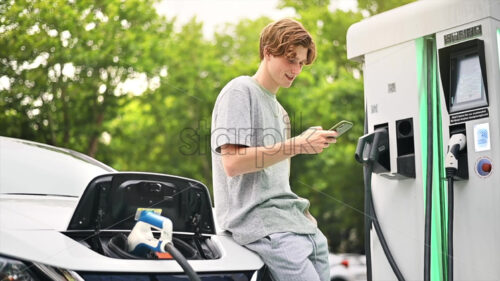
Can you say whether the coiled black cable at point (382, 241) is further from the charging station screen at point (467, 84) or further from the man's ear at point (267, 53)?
the man's ear at point (267, 53)

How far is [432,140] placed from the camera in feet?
8.99

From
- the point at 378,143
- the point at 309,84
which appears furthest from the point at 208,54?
the point at 378,143

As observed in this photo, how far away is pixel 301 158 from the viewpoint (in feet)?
39.5

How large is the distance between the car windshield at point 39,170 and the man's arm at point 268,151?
0.69m

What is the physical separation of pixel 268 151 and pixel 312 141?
0.15m

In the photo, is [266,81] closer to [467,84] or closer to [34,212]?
[34,212]

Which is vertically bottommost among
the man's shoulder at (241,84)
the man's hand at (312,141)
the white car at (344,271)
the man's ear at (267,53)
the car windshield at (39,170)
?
the white car at (344,271)

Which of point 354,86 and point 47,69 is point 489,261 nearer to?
point 47,69

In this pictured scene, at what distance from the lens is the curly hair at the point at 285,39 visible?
6.83 feet

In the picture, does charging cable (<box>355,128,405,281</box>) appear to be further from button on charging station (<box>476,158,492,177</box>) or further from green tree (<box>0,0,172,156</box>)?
green tree (<box>0,0,172,156</box>)

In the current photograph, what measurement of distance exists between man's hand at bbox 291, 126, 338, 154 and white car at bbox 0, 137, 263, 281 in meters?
0.41

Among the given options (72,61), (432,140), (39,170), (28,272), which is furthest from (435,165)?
(72,61)

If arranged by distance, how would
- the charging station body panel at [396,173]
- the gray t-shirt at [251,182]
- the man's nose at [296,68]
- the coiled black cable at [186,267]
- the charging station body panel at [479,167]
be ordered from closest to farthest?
the coiled black cable at [186,267] → the gray t-shirt at [251,182] → the man's nose at [296,68] → the charging station body panel at [479,167] → the charging station body panel at [396,173]

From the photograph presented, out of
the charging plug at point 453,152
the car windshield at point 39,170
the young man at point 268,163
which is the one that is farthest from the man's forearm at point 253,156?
the charging plug at point 453,152
